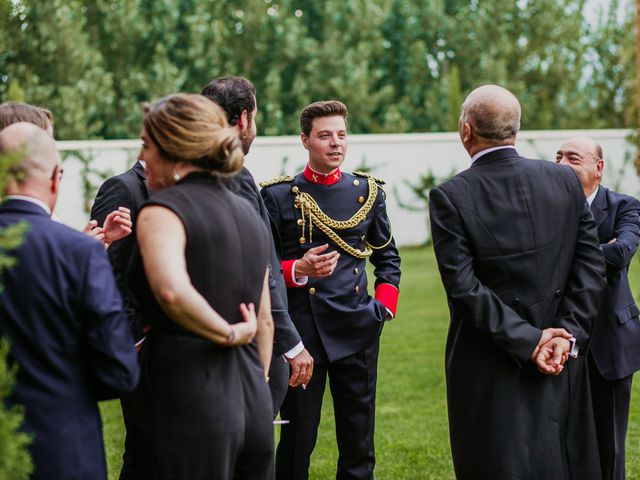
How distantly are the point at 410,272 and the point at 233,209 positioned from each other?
17044mm

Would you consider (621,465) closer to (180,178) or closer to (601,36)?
(180,178)

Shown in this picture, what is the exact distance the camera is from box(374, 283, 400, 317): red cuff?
5609 millimetres

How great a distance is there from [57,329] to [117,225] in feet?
3.33

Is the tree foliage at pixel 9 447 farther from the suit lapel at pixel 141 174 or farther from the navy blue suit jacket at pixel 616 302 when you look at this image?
the navy blue suit jacket at pixel 616 302

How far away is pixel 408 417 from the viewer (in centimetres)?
829

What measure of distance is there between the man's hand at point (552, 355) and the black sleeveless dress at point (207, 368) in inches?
54.3

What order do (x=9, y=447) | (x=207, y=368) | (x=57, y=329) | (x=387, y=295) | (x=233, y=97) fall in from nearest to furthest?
(x=9, y=447) < (x=57, y=329) < (x=207, y=368) < (x=233, y=97) < (x=387, y=295)

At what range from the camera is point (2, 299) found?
3.13 metres

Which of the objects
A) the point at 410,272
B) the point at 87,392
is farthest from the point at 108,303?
the point at 410,272

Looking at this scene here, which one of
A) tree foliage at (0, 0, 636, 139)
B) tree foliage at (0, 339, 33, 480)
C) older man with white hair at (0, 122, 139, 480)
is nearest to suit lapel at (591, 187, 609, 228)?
older man with white hair at (0, 122, 139, 480)

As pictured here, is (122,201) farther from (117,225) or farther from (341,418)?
(341,418)

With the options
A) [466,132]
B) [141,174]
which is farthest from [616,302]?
[141,174]

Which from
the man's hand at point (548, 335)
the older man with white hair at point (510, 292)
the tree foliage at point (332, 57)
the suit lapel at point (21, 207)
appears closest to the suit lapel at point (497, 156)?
the older man with white hair at point (510, 292)

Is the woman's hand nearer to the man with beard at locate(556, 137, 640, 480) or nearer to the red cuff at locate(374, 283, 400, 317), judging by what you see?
the red cuff at locate(374, 283, 400, 317)
